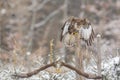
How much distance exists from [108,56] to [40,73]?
0.87 meters

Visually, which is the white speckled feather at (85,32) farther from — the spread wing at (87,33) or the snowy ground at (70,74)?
the snowy ground at (70,74)

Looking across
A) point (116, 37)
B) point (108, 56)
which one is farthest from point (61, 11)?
point (108, 56)

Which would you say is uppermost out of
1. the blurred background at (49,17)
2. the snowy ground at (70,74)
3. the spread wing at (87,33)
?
the spread wing at (87,33)

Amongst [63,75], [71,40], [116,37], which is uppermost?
[71,40]

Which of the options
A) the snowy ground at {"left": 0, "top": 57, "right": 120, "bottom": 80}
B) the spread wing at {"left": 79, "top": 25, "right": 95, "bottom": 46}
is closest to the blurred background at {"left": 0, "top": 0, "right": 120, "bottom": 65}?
the snowy ground at {"left": 0, "top": 57, "right": 120, "bottom": 80}

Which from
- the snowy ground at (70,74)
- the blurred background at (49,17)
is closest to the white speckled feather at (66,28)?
the snowy ground at (70,74)

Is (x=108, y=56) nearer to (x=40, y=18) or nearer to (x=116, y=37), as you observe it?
(x=116, y=37)

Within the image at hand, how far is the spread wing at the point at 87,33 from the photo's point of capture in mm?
5844

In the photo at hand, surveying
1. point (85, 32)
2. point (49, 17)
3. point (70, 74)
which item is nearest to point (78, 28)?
point (85, 32)

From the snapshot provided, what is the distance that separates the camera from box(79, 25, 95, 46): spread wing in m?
5.84

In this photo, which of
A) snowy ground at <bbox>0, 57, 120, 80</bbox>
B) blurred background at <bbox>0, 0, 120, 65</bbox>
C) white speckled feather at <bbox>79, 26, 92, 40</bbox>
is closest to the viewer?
white speckled feather at <bbox>79, 26, 92, 40</bbox>

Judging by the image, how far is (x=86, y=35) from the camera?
19.3ft

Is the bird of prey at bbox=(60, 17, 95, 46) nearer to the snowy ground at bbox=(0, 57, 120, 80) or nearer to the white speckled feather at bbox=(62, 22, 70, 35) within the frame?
the white speckled feather at bbox=(62, 22, 70, 35)

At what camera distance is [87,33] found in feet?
19.3
